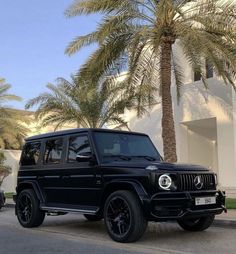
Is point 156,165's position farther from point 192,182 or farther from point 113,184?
point 113,184

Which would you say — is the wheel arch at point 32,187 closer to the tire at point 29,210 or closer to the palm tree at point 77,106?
the tire at point 29,210

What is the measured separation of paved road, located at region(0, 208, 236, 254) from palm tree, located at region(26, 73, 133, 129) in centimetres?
1306

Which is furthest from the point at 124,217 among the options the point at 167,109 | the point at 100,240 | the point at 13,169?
the point at 13,169

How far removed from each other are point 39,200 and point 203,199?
3.87 meters

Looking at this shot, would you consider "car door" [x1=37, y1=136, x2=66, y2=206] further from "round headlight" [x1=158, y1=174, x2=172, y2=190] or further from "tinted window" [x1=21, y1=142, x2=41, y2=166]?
"round headlight" [x1=158, y1=174, x2=172, y2=190]

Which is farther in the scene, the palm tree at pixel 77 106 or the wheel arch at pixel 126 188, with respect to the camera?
the palm tree at pixel 77 106

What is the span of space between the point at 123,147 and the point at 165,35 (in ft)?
25.4

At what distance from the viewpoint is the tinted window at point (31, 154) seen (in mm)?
12056

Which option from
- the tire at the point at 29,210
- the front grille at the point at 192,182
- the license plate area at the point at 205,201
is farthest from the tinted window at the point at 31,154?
the license plate area at the point at 205,201

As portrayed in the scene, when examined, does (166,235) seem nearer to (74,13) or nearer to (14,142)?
(74,13)

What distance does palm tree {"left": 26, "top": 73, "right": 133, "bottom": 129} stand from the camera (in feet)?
82.5

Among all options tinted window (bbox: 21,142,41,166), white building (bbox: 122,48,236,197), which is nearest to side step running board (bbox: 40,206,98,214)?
tinted window (bbox: 21,142,41,166)

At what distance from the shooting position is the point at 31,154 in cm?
1225

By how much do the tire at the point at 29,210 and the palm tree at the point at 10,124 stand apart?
69.4ft
